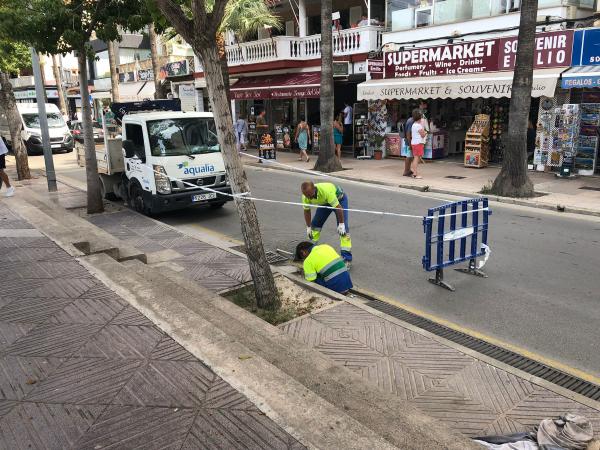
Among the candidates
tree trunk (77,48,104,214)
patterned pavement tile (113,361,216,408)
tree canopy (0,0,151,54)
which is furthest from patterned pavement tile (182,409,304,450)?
tree trunk (77,48,104,214)

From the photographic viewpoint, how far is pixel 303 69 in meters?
23.7

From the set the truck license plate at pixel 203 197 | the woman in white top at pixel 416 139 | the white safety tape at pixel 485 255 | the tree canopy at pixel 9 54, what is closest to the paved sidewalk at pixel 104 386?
the white safety tape at pixel 485 255

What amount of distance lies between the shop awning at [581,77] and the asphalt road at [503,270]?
14.5ft

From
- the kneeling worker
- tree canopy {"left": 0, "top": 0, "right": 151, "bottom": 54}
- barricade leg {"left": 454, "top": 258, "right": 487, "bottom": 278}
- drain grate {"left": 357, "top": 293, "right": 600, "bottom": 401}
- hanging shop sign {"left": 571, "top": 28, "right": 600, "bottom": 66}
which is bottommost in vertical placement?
drain grate {"left": 357, "top": 293, "right": 600, "bottom": 401}

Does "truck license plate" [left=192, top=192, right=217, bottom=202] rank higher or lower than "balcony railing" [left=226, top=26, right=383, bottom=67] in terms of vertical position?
lower

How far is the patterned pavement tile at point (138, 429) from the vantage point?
10.6 ft

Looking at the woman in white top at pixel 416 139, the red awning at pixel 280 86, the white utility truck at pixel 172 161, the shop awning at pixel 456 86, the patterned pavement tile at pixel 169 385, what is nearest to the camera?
the patterned pavement tile at pixel 169 385

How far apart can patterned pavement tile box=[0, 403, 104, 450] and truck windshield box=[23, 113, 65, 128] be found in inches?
1056

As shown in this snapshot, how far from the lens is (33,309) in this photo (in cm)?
539

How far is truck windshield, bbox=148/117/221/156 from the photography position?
1083cm

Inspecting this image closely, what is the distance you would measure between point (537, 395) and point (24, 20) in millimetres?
10257

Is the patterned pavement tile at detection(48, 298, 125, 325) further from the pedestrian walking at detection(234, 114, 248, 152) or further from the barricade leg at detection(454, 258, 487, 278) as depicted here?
the pedestrian walking at detection(234, 114, 248, 152)

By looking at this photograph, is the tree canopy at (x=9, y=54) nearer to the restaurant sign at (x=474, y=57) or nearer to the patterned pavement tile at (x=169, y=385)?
the patterned pavement tile at (x=169, y=385)

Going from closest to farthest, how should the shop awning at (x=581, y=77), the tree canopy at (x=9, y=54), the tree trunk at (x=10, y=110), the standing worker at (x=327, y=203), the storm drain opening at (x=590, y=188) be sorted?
the standing worker at (x=327, y=203) < the storm drain opening at (x=590, y=188) < the shop awning at (x=581, y=77) < the tree canopy at (x=9, y=54) < the tree trunk at (x=10, y=110)
